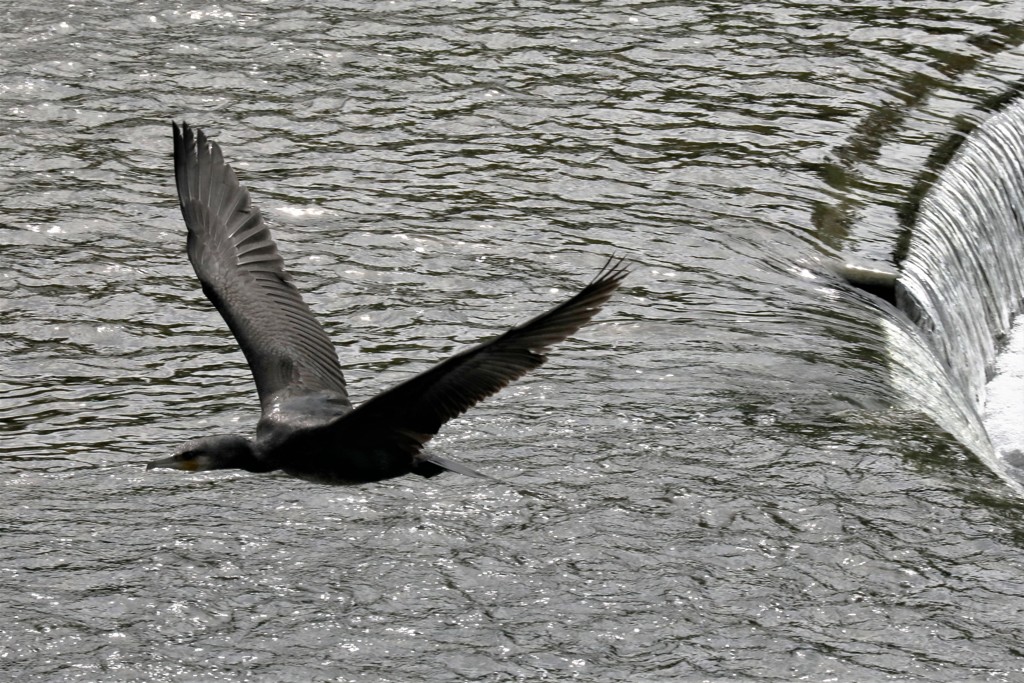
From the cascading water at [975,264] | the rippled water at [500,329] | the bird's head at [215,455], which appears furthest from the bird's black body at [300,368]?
the cascading water at [975,264]

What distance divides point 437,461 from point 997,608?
2.13 m

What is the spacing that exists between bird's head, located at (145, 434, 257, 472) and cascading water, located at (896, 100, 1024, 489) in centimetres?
401

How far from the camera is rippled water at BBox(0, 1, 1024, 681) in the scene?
557 cm

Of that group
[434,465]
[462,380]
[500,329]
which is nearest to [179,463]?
[434,465]

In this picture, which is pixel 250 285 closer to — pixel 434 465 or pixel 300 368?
pixel 300 368

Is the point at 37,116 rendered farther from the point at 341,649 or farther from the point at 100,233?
the point at 341,649

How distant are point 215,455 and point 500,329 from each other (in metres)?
2.43

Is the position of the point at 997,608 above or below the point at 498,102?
below

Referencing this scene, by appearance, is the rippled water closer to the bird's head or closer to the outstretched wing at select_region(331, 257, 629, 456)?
the bird's head

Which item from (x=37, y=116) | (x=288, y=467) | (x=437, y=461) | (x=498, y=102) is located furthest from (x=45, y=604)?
(x=498, y=102)

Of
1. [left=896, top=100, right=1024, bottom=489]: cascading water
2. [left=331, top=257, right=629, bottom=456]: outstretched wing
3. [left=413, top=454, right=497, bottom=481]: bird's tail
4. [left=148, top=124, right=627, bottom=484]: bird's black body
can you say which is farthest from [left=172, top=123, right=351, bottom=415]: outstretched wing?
[left=896, top=100, right=1024, bottom=489]: cascading water

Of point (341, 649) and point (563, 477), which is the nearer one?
point (341, 649)

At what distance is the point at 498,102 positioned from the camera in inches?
420

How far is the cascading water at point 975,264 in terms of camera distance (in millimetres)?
9094
